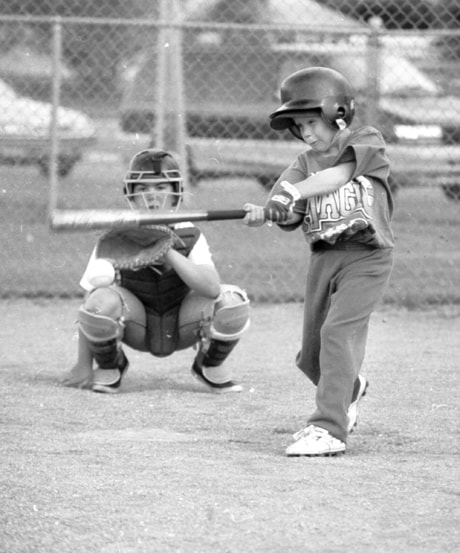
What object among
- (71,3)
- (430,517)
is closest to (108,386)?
(430,517)

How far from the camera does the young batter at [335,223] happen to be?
4242mm

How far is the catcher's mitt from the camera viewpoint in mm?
5348

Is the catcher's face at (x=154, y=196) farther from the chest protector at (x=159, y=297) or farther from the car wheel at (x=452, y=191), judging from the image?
the car wheel at (x=452, y=191)

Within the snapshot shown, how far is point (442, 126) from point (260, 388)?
648 cm

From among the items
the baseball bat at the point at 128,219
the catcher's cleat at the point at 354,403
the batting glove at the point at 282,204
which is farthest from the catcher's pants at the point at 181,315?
Result: the batting glove at the point at 282,204

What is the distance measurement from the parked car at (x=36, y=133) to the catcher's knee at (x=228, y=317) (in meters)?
4.42

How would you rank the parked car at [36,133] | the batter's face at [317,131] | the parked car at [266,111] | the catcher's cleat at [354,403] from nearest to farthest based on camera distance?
the batter's face at [317,131] → the catcher's cleat at [354,403] → the parked car at [36,133] → the parked car at [266,111]

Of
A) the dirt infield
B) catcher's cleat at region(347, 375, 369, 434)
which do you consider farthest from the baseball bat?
catcher's cleat at region(347, 375, 369, 434)

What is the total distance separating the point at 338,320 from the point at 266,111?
7.53m

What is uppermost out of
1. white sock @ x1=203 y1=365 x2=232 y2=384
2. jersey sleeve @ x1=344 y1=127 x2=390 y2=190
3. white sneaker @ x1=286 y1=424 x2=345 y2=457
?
jersey sleeve @ x1=344 y1=127 x2=390 y2=190

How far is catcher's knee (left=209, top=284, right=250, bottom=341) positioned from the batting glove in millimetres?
1385

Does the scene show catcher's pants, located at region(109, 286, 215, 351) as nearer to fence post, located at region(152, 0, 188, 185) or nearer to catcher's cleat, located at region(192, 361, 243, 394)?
catcher's cleat, located at region(192, 361, 243, 394)

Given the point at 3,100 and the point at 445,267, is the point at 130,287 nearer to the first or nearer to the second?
the point at 445,267

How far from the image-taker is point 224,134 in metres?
11.8
